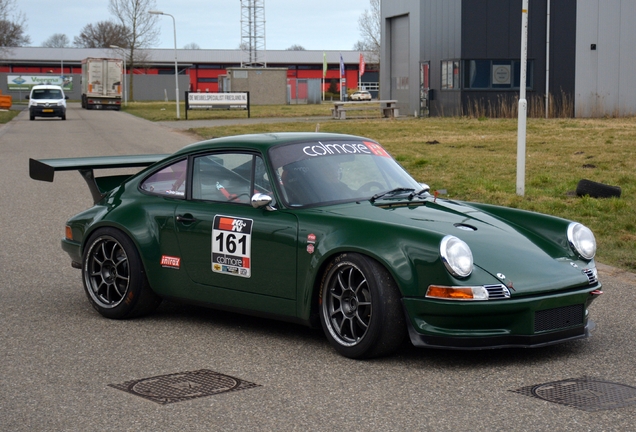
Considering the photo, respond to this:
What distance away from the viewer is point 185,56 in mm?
114938

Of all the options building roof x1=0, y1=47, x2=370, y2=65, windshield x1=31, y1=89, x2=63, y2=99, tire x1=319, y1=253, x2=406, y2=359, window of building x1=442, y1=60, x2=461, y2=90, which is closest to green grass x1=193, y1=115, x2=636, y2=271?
tire x1=319, y1=253, x2=406, y2=359

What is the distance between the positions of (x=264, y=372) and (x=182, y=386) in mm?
504

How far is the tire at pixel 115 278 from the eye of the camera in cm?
652

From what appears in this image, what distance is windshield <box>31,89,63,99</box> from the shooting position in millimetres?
48750

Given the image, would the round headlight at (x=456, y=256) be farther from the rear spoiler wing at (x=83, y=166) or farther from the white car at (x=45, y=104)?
the white car at (x=45, y=104)

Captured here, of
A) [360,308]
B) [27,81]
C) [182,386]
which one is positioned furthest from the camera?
[27,81]

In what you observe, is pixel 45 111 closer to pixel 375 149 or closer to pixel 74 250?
pixel 74 250

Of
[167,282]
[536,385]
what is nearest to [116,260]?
[167,282]

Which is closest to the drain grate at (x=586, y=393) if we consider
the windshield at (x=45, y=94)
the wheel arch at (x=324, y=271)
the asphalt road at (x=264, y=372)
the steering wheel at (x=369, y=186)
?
the asphalt road at (x=264, y=372)

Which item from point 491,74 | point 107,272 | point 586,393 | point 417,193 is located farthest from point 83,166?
point 491,74

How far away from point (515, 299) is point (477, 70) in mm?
34646

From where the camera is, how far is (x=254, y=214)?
19.6 ft

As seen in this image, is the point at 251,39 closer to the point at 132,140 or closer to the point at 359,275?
the point at 132,140

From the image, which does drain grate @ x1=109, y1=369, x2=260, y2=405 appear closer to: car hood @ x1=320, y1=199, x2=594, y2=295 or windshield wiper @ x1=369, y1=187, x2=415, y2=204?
car hood @ x1=320, y1=199, x2=594, y2=295
